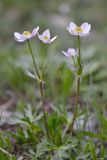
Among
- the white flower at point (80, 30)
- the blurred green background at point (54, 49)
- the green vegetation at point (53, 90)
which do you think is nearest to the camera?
the white flower at point (80, 30)

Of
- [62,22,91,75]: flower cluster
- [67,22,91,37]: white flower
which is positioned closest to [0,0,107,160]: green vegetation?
[62,22,91,75]: flower cluster

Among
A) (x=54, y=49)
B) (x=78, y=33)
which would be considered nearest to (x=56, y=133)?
(x=78, y=33)

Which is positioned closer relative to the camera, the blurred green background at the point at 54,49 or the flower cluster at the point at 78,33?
the flower cluster at the point at 78,33

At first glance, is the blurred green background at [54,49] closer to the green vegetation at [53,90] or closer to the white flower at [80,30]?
the green vegetation at [53,90]

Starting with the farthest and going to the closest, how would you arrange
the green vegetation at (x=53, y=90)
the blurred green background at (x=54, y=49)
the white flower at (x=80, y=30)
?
the blurred green background at (x=54, y=49)
the green vegetation at (x=53, y=90)
the white flower at (x=80, y=30)

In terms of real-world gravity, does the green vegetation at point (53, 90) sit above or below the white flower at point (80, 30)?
below

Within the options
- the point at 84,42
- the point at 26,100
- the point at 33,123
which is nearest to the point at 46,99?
the point at 26,100

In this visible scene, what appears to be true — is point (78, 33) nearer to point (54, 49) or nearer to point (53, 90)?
point (53, 90)

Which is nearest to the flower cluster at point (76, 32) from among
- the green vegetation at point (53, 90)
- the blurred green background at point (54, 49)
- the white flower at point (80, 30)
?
the white flower at point (80, 30)

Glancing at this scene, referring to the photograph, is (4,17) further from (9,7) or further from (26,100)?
(26,100)

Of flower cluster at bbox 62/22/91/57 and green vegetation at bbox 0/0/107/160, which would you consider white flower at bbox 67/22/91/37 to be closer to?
flower cluster at bbox 62/22/91/57
